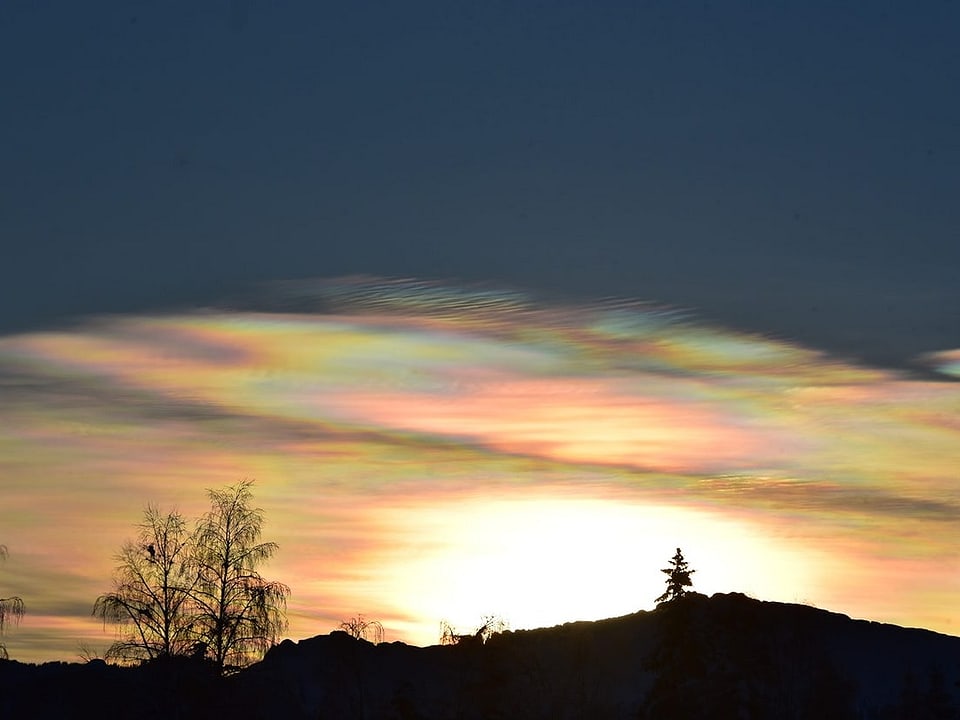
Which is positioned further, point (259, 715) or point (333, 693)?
point (333, 693)

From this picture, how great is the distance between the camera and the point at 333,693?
173625mm

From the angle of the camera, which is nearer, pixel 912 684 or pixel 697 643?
pixel 697 643

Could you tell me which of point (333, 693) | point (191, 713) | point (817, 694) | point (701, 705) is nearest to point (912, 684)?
point (817, 694)

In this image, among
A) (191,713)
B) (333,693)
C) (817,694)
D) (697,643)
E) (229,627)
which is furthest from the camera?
(333,693)

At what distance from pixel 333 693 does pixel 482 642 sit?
70.6 metres

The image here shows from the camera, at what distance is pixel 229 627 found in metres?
65.8

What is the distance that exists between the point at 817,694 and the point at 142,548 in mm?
103291

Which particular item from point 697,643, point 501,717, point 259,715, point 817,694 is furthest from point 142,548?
point 817,694

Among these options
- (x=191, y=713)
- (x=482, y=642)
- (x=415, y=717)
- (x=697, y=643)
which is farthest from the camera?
(x=482, y=642)

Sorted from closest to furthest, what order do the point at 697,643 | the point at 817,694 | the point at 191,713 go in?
the point at 191,713, the point at 697,643, the point at 817,694

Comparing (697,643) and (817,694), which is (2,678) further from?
(817,694)

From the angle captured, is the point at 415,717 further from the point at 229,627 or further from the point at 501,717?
the point at 229,627

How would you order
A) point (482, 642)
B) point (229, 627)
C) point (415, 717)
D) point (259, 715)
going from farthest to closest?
1. point (482, 642)
2. point (415, 717)
3. point (259, 715)
4. point (229, 627)

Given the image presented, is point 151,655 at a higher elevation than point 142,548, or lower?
lower
